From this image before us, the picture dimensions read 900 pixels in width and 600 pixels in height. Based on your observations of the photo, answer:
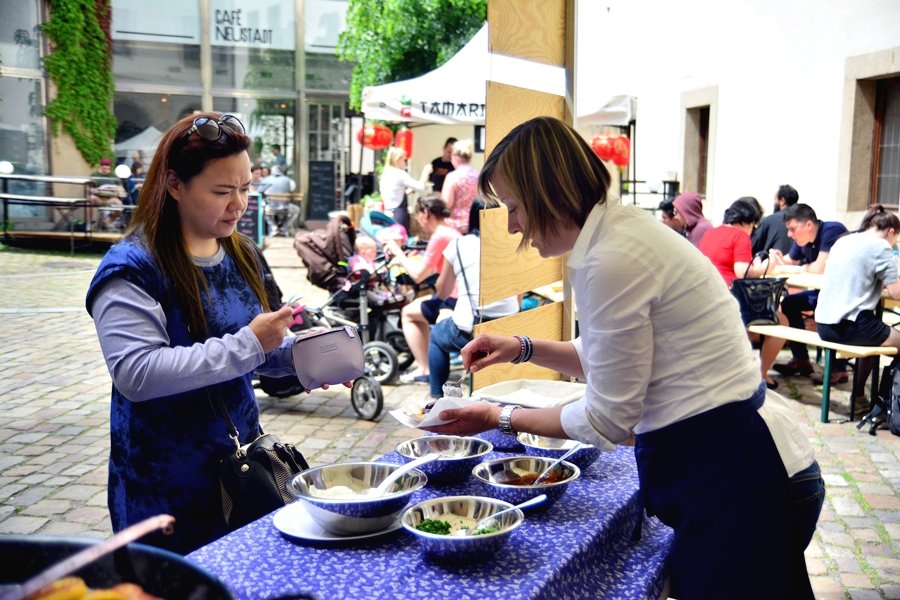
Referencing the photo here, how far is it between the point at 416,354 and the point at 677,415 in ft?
18.7

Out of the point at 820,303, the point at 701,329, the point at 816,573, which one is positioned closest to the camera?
the point at 701,329

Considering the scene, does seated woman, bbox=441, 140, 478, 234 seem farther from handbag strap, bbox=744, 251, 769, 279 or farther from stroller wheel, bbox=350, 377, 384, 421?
stroller wheel, bbox=350, 377, 384, 421

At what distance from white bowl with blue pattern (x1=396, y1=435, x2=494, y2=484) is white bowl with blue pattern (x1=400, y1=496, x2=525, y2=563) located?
20 centimetres

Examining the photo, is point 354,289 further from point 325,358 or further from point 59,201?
point 59,201

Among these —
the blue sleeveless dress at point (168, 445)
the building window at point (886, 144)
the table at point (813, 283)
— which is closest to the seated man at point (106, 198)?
the table at point (813, 283)

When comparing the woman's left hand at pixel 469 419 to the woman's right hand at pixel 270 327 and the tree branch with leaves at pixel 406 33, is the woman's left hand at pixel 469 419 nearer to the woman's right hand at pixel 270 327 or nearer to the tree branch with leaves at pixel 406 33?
the woman's right hand at pixel 270 327

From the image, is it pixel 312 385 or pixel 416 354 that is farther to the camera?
pixel 416 354

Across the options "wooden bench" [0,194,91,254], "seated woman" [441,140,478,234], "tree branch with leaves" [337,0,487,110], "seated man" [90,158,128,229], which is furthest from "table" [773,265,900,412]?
"wooden bench" [0,194,91,254]

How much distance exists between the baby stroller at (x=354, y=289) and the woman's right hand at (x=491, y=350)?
4799 millimetres

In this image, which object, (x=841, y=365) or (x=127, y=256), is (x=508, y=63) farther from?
(x=841, y=365)

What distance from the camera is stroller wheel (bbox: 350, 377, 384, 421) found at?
6.41 metres

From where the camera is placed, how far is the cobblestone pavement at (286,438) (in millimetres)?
4340

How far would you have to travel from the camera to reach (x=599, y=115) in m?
8.88

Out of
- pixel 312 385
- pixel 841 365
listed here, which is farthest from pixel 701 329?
pixel 841 365
